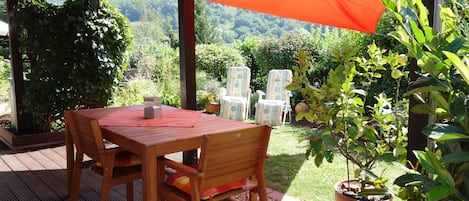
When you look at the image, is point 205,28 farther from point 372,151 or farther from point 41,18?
point 372,151

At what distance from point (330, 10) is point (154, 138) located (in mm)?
1697

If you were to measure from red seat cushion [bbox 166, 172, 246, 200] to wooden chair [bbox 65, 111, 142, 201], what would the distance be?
1.45 ft

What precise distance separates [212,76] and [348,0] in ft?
22.1

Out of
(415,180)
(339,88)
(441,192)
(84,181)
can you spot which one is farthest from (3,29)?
(441,192)

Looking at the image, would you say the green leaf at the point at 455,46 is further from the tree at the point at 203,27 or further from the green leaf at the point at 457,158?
the tree at the point at 203,27

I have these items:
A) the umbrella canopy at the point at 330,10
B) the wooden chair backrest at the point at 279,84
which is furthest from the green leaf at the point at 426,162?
the wooden chair backrest at the point at 279,84

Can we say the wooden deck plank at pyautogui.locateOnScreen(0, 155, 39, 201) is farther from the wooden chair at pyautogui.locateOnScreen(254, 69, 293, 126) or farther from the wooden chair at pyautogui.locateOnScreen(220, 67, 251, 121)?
the wooden chair at pyautogui.locateOnScreen(254, 69, 293, 126)

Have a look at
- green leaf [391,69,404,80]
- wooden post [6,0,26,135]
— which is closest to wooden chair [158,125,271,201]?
green leaf [391,69,404,80]

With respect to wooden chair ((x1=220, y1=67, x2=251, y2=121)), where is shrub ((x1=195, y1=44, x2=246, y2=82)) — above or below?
above

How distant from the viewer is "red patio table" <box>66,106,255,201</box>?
7.66 feet

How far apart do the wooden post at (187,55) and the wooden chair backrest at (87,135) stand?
57.2 inches

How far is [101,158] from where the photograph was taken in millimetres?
2713

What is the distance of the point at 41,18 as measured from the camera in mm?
5406

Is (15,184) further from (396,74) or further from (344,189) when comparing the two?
(396,74)
